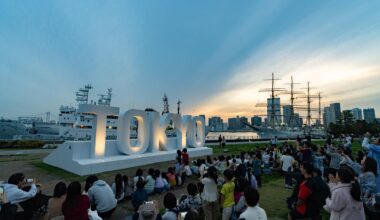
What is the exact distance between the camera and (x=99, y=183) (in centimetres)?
470

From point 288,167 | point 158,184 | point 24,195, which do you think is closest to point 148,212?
point 24,195

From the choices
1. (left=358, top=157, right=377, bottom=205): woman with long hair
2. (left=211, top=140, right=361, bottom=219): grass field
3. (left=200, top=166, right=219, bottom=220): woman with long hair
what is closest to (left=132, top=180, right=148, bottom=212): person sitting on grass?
(left=200, top=166, right=219, bottom=220): woman with long hair

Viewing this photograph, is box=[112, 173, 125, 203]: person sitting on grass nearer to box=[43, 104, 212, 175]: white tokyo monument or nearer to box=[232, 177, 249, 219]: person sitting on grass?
box=[232, 177, 249, 219]: person sitting on grass

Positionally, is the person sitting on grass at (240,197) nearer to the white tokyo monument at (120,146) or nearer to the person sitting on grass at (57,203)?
the person sitting on grass at (57,203)

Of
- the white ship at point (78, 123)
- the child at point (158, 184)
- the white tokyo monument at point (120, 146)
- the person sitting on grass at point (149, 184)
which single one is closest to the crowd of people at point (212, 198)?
the person sitting on grass at point (149, 184)

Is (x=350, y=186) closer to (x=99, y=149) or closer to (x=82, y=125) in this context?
(x=99, y=149)

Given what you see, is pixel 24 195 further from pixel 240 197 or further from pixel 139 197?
pixel 240 197

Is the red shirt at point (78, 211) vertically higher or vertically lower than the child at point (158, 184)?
higher

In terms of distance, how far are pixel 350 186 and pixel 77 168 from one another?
416 inches

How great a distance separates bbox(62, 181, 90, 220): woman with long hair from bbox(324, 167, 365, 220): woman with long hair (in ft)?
12.3

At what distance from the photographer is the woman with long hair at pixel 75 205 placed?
10.3 ft

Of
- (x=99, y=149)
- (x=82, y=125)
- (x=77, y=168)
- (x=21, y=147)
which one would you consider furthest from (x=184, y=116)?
(x=82, y=125)

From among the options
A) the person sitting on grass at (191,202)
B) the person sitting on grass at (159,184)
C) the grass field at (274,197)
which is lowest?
the grass field at (274,197)

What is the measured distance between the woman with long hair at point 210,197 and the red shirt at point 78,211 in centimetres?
230
